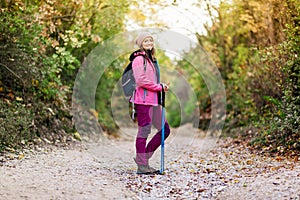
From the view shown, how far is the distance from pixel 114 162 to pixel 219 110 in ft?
20.7

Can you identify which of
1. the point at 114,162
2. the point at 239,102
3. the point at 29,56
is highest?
the point at 29,56

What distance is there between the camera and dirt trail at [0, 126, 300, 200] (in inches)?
206

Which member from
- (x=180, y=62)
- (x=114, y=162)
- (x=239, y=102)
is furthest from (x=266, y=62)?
(x=180, y=62)

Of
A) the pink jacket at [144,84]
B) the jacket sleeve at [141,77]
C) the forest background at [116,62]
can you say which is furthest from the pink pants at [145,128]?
the forest background at [116,62]

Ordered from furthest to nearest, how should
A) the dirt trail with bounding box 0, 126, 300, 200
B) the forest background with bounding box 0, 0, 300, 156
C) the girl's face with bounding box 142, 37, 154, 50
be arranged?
the forest background with bounding box 0, 0, 300, 156 → the girl's face with bounding box 142, 37, 154, 50 → the dirt trail with bounding box 0, 126, 300, 200

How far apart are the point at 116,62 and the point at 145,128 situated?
6317mm

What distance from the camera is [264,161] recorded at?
7.26m

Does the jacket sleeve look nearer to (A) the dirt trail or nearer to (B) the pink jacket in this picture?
(B) the pink jacket

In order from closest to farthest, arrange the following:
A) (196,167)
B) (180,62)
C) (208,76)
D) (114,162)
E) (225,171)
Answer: (225,171) → (196,167) → (114,162) → (208,76) → (180,62)

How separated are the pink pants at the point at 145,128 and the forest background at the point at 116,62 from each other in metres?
2.07

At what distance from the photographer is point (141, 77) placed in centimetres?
645

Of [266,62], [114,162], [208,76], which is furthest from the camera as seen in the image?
[208,76]

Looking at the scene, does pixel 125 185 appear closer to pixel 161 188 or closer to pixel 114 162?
pixel 161 188

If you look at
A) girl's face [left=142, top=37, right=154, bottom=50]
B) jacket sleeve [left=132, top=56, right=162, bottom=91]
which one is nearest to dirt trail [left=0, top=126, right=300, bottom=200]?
jacket sleeve [left=132, top=56, right=162, bottom=91]
